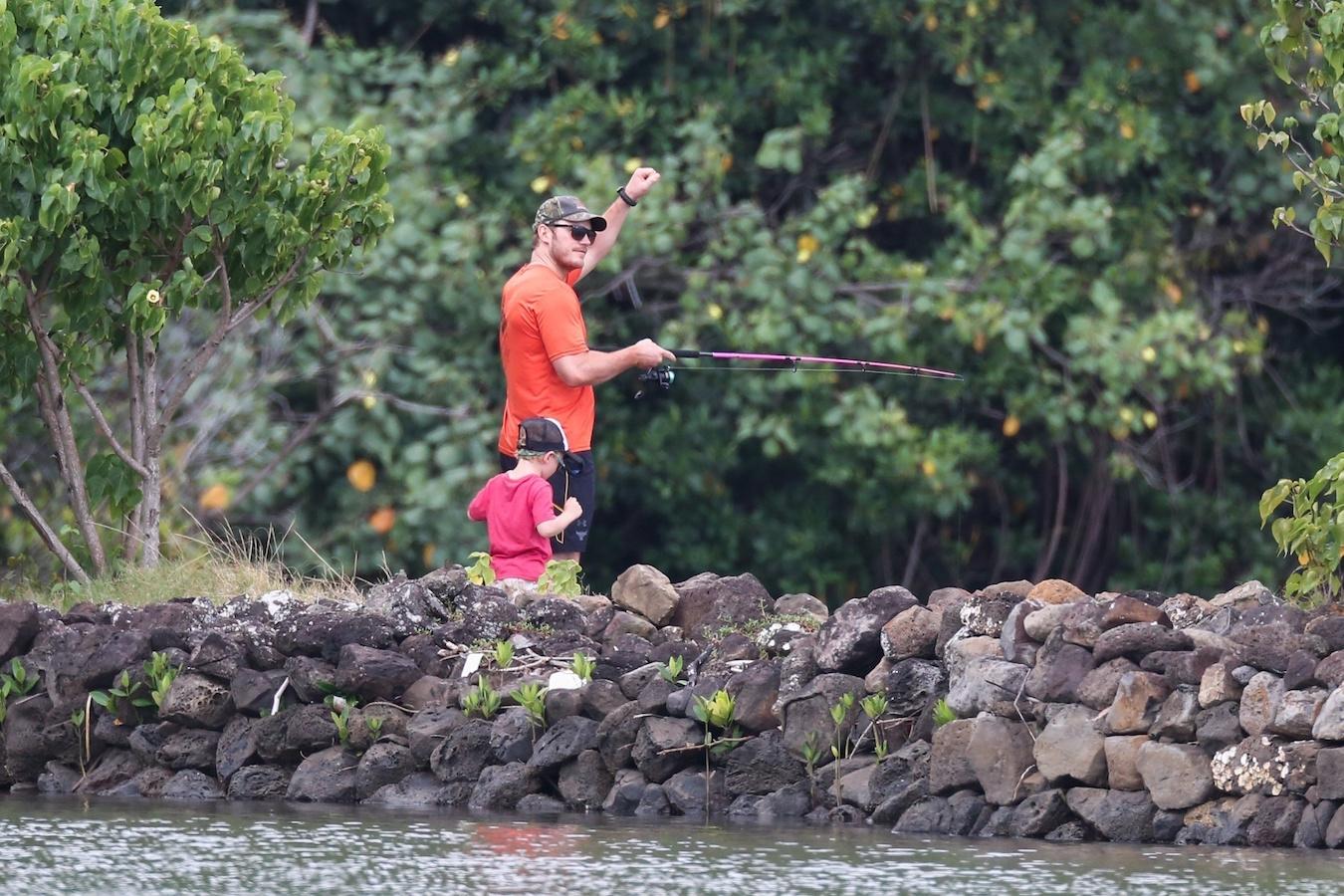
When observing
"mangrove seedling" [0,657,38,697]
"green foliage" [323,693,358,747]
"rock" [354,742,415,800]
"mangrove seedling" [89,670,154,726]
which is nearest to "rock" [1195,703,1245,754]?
"rock" [354,742,415,800]

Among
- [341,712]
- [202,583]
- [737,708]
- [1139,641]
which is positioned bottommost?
[341,712]

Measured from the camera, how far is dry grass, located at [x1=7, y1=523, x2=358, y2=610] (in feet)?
31.0

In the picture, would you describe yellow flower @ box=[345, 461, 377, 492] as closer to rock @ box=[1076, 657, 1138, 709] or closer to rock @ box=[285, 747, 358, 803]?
rock @ box=[285, 747, 358, 803]

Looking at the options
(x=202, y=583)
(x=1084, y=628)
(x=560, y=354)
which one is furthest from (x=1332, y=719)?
(x=202, y=583)

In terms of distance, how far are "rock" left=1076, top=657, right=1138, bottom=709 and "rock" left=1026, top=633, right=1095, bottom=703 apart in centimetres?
3

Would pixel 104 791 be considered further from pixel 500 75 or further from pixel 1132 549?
pixel 1132 549

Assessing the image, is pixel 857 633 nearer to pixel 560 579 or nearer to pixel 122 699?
pixel 560 579

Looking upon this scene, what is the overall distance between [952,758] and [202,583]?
3299 mm

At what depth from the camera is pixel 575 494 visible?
954cm

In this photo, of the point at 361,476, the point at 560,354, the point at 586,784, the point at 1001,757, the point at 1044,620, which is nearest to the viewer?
the point at 1001,757

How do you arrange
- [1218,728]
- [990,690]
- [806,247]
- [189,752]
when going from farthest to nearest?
[806,247] < [189,752] < [990,690] < [1218,728]

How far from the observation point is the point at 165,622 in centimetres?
888

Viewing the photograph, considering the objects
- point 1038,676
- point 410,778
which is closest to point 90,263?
point 410,778

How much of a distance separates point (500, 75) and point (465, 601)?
22.7 ft
